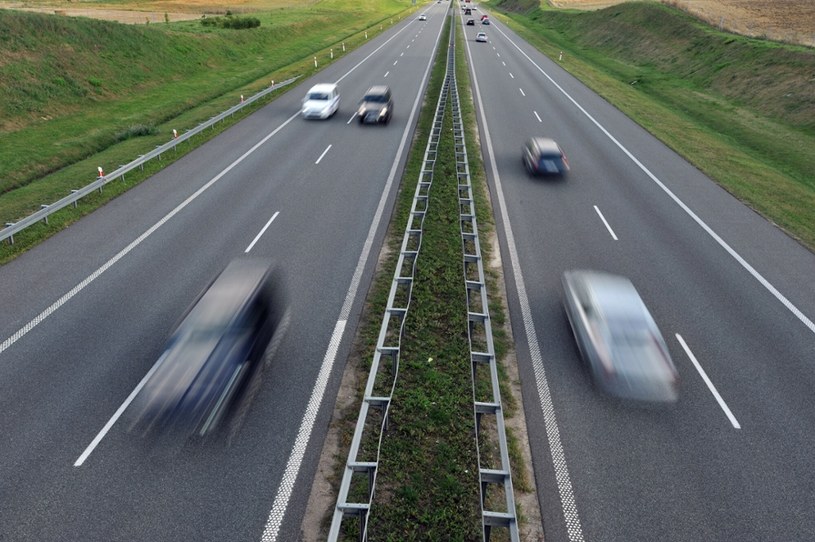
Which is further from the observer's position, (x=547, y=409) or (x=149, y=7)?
(x=149, y=7)

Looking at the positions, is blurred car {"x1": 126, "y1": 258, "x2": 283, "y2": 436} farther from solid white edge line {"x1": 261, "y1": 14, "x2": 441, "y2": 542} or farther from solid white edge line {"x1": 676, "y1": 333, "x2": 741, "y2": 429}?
solid white edge line {"x1": 676, "y1": 333, "x2": 741, "y2": 429}

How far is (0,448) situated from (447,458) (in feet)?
23.5

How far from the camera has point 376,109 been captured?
987 inches

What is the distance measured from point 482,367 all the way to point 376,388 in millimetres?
2321

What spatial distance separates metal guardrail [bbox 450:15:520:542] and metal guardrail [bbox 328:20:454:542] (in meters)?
1.42

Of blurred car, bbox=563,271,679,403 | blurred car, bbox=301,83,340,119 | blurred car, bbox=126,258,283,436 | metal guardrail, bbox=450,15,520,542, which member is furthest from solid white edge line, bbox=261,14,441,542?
blurred car, bbox=301,83,340,119

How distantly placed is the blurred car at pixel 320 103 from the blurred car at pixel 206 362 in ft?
60.6

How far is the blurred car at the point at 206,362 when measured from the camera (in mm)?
7777

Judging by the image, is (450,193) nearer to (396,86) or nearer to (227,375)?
(227,375)

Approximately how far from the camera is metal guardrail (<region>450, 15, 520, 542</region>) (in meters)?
6.31

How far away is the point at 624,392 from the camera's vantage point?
345 inches

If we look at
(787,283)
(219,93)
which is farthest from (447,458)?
Result: (219,93)

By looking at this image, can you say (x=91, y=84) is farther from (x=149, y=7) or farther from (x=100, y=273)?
(x=149, y=7)

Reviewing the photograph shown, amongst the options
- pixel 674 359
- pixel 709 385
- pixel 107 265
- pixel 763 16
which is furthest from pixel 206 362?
pixel 763 16
